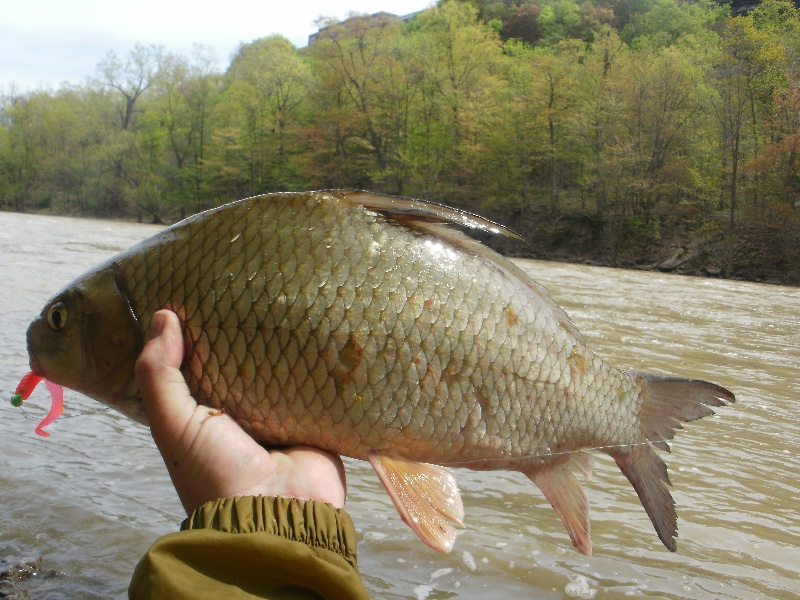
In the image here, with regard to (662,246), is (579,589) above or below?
above

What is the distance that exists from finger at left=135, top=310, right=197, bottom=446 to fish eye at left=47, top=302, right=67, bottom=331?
30cm

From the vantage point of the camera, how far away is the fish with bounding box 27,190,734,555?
5.52 feet

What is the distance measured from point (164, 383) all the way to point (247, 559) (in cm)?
50

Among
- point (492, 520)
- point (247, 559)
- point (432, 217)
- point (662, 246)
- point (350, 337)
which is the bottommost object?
point (662, 246)

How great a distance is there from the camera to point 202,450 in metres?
1.58

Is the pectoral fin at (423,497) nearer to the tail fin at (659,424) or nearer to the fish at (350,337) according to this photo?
the fish at (350,337)

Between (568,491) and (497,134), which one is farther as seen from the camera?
(497,134)

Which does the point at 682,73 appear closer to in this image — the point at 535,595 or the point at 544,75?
the point at 544,75

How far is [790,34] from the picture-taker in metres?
35.6

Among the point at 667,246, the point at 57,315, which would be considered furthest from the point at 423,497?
the point at 667,246

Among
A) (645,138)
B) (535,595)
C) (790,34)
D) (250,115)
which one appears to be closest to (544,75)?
(645,138)

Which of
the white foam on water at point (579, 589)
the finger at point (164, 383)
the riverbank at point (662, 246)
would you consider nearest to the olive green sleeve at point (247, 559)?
the finger at point (164, 383)

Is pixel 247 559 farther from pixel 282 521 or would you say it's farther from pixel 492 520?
pixel 492 520

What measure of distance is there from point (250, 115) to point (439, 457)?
58.5m
